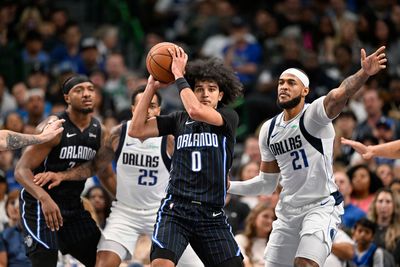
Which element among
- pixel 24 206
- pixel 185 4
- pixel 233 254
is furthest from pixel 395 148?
pixel 185 4

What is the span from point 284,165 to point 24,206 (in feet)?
9.36

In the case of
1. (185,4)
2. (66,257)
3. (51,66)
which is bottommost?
(66,257)

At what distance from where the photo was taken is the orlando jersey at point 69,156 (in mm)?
10500

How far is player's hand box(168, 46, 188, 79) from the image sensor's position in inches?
365

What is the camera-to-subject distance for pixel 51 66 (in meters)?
18.8

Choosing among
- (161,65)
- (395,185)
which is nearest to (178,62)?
(161,65)

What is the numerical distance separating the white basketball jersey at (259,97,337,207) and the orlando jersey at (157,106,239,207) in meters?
0.66

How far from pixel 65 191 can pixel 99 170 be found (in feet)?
1.61

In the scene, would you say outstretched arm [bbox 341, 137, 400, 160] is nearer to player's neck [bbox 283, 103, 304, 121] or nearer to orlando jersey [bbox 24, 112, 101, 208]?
player's neck [bbox 283, 103, 304, 121]

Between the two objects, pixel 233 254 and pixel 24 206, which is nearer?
pixel 233 254

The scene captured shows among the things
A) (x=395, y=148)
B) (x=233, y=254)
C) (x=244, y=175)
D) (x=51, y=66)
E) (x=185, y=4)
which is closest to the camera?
(x=233, y=254)

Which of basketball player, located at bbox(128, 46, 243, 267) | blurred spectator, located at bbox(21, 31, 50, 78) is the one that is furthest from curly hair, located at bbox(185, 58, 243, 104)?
blurred spectator, located at bbox(21, 31, 50, 78)

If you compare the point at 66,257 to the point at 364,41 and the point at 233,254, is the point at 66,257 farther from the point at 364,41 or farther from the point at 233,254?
the point at 364,41

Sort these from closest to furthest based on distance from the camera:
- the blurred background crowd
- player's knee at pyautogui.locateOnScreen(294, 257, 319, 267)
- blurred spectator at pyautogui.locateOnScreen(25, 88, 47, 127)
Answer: player's knee at pyautogui.locateOnScreen(294, 257, 319, 267), the blurred background crowd, blurred spectator at pyautogui.locateOnScreen(25, 88, 47, 127)
